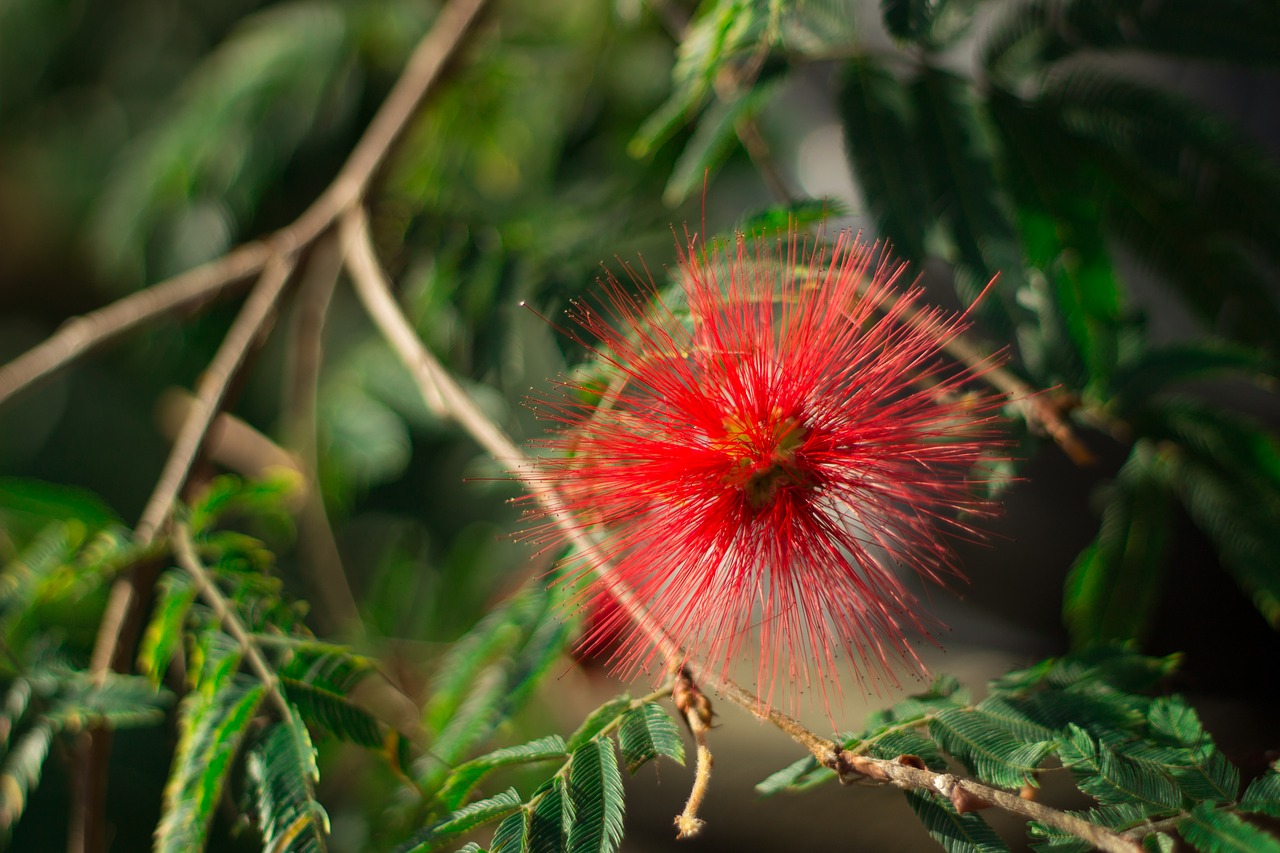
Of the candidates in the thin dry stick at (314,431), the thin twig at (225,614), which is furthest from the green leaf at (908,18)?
the thin dry stick at (314,431)

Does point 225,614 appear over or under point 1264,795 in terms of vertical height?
over

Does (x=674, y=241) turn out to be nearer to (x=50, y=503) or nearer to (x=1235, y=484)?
(x=1235, y=484)

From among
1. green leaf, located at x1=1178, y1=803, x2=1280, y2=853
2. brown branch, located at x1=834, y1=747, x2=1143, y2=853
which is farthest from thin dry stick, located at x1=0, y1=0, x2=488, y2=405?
green leaf, located at x1=1178, y1=803, x2=1280, y2=853

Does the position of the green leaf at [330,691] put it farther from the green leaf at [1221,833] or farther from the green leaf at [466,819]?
the green leaf at [1221,833]

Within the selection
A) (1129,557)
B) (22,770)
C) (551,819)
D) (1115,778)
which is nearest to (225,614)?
(22,770)

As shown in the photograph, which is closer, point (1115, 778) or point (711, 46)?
point (1115, 778)

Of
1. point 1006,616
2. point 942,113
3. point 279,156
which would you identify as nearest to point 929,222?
point 942,113
